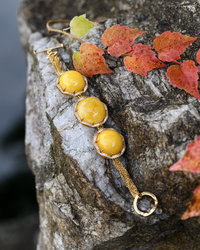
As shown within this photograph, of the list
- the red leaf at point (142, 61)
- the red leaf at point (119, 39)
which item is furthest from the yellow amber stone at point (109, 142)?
the red leaf at point (119, 39)

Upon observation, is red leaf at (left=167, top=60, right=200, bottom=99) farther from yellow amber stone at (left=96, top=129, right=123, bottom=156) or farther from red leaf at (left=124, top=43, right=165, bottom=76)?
yellow amber stone at (left=96, top=129, right=123, bottom=156)

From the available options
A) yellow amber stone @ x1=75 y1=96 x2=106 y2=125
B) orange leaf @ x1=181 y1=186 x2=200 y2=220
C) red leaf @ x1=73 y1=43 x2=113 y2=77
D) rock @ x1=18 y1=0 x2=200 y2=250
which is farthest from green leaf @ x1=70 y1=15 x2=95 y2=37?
orange leaf @ x1=181 y1=186 x2=200 y2=220

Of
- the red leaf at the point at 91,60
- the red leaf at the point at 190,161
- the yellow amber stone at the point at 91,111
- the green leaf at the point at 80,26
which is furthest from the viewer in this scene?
the green leaf at the point at 80,26

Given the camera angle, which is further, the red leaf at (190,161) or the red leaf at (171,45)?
the red leaf at (171,45)

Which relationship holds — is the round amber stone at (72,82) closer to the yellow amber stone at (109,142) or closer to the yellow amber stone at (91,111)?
the yellow amber stone at (91,111)

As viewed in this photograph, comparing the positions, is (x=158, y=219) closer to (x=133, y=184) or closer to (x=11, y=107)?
(x=133, y=184)

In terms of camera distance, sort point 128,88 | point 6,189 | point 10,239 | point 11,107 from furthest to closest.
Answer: point 11,107 → point 6,189 → point 10,239 → point 128,88

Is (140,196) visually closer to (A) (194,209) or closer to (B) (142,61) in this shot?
(A) (194,209)

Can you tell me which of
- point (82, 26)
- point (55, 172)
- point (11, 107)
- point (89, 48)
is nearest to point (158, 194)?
point (55, 172)
